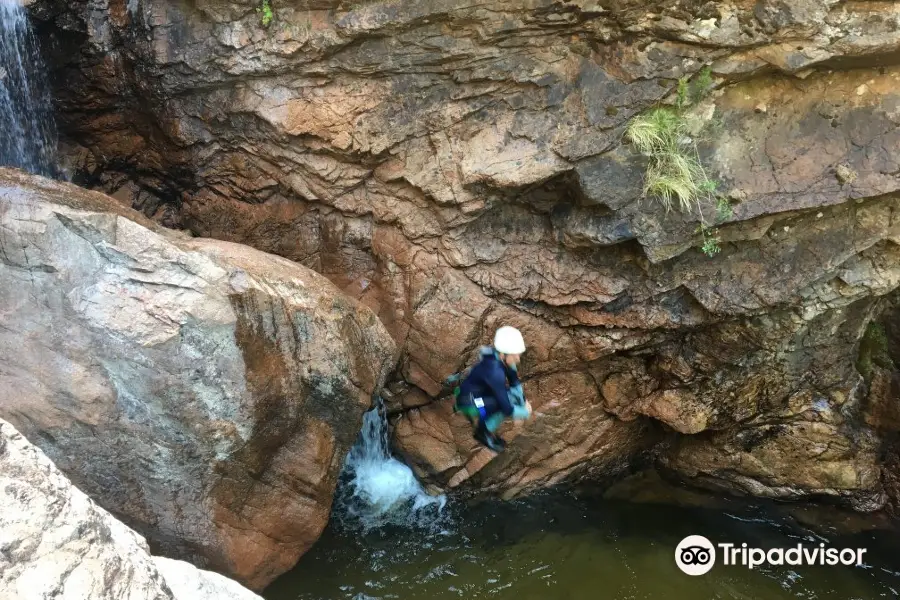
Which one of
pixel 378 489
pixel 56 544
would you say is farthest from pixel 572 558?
pixel 56 544

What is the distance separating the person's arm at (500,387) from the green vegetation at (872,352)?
4.28 m

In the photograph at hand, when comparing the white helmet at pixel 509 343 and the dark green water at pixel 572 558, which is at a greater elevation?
the white helmet at pixel 509 343

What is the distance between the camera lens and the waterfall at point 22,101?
605cm

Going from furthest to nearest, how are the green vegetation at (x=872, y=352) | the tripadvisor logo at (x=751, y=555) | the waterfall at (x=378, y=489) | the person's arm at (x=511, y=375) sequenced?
the green vegetation at (x=872, y=352), the waterfall at (x=378, y=489), the tripadvisor logo at (x=751, y=555), the person's arm at (x=511, y=375)

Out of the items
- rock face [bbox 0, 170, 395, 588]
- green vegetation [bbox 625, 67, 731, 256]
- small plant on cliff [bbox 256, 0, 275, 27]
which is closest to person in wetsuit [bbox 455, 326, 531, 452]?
rock face [bbox 0, 170, 395, 588]

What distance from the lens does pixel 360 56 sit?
18.7 ft

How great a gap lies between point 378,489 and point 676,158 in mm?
4516

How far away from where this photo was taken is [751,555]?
629 centimetres

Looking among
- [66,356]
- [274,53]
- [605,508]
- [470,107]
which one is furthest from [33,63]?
[605,508]

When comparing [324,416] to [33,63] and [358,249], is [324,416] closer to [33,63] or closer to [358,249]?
[358,249]

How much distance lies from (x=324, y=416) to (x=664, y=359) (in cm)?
355

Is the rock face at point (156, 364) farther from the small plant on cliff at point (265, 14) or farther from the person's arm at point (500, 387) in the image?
the small plant on cliff at point (265, 14)

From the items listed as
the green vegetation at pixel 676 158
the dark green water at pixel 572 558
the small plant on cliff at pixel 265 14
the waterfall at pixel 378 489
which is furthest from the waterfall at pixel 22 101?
the green vegetation at pixel 676 158

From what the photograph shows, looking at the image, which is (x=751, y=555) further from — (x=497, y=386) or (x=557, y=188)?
(x=557, y=188)
